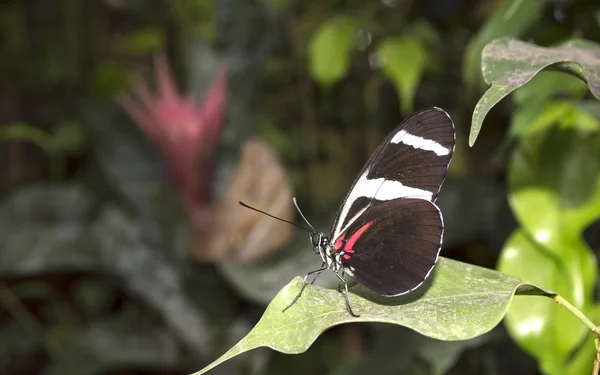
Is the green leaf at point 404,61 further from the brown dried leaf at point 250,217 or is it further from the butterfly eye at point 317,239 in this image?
the butterfly eye at point 317,239

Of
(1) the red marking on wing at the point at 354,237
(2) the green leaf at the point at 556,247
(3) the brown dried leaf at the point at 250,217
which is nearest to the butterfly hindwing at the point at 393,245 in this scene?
(1) the red marking on wing at the point at 354,237

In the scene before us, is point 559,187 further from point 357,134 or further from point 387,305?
point 357,134

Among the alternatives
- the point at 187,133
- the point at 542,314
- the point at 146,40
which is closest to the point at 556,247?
the point at 542,314

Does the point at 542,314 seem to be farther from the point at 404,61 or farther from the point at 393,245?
the point at 404,61

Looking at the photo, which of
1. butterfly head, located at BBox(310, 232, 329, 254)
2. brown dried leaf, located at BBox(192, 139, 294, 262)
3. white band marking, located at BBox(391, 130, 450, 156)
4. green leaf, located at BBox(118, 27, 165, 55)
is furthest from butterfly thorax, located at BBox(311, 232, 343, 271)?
green leaf, located at BBox(118, 27, 165, 55)

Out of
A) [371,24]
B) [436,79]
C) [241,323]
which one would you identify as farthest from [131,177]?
[436,79]

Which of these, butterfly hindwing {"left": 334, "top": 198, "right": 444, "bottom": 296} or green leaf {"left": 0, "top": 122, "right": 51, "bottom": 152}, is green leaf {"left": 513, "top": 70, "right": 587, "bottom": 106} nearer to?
butterfly hindwing {"left": 334, "top": 198, "right": 444, "bottom": 296}
